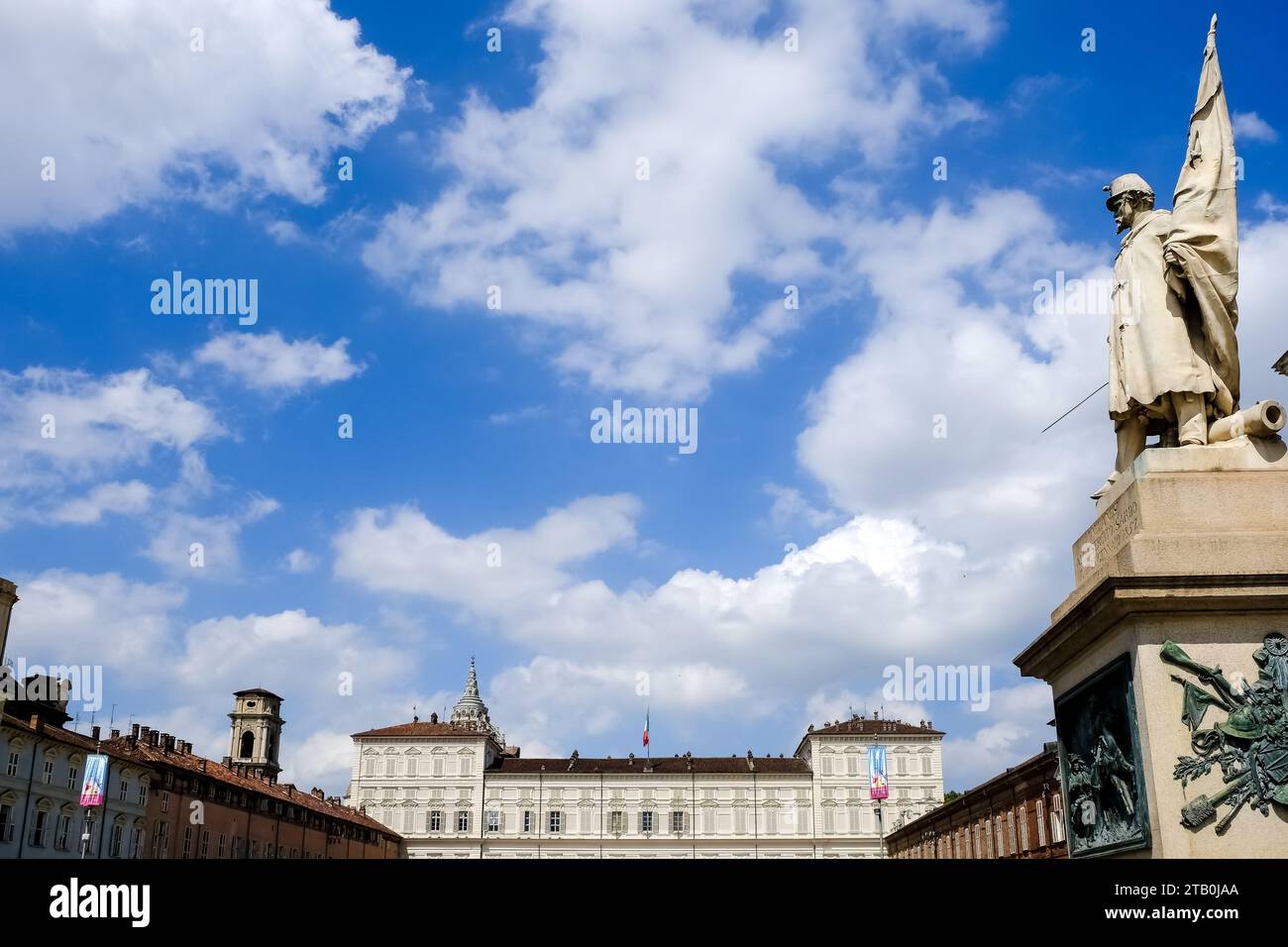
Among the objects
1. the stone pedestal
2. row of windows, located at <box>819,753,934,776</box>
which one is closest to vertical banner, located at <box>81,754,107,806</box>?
the stone pedestal

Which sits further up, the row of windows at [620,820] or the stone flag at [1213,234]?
the stone flag at [1213,234]

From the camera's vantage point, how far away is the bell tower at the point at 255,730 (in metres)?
114

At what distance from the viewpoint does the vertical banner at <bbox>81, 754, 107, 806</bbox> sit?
4979 cm

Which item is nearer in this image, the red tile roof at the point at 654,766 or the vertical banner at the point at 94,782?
the vertical banner at the point at 94,782

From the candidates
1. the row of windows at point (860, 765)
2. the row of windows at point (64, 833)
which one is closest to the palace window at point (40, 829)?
the row of windows at point (64, 833)

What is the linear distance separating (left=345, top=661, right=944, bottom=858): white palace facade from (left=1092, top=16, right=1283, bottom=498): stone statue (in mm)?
106446

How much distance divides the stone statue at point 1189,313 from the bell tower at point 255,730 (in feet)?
389

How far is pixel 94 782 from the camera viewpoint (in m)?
50.6

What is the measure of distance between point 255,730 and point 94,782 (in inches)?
2664

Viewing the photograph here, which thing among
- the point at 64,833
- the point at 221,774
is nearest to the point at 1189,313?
the point at 64,833

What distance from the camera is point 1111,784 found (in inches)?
267

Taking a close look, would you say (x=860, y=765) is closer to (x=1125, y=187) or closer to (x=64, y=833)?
(x=64, y=833)

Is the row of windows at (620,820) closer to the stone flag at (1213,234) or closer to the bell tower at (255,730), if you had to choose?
the bell tower at (255,730)
